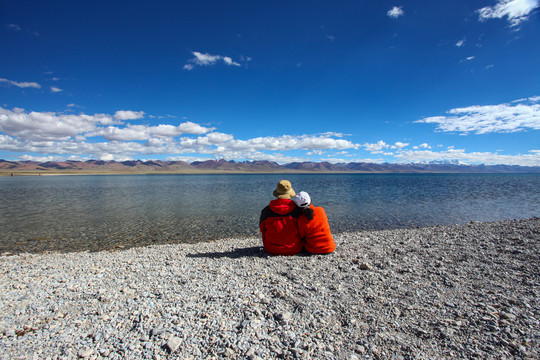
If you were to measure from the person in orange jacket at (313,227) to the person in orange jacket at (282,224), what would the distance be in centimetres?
21

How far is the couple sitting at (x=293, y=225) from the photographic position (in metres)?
7.98

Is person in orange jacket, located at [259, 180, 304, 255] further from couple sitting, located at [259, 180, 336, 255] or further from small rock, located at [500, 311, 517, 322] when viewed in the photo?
small rock, located at [500, 311, 517, 322]

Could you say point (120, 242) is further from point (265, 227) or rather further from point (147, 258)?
point (265, 227)

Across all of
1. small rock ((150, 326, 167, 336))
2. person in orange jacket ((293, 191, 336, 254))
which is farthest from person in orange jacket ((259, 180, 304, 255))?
small rock ((150, 326, 167, 336))

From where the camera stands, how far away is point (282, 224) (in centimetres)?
820

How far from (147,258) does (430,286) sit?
954 centimetres

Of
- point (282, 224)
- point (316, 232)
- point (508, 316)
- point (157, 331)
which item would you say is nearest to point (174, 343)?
point (157, 331)

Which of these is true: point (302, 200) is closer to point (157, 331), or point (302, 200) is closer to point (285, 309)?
point (285, 309)

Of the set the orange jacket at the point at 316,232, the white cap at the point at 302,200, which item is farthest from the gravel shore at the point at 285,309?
the white cap at the point at 302,200

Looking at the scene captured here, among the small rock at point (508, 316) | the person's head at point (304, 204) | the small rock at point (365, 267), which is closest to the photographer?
the small rock at point (508, 316)

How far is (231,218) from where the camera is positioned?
73.0 feet

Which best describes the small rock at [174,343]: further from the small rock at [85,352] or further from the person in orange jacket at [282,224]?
the person in orange jacket at [282,224]

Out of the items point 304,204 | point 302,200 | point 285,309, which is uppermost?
point 302,200

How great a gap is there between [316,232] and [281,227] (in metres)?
1.20
